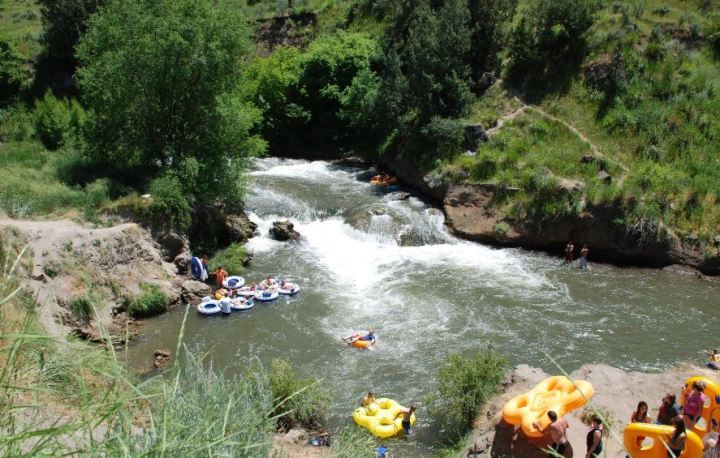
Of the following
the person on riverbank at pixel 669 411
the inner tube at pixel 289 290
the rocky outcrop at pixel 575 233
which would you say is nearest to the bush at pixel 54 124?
the inner tube at pixel 289 290

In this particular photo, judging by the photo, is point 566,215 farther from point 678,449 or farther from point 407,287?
point 678,449

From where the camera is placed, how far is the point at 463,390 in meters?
11.8

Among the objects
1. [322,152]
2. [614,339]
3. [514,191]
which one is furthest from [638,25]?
[614,339]

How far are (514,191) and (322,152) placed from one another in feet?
50.5

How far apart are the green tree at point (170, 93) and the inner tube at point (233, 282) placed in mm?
3875

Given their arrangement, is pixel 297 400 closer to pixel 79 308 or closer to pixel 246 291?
pixel 246 291

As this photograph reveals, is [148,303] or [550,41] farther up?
[550,41]

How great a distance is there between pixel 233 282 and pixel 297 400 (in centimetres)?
779

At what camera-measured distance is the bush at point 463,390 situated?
11.6 m

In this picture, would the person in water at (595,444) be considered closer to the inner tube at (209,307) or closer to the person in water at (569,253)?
the inner tube at (209,307)

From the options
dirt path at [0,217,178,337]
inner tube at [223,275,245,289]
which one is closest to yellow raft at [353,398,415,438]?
dirt path at [0,217,178,337]

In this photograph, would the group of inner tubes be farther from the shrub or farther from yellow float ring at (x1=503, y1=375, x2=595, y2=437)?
yellow float ring at (x1=503, y1=375, x2=595, y2=437)

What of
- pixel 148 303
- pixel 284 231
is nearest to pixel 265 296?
pixel 148 303

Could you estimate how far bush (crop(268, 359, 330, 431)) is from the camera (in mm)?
11727
